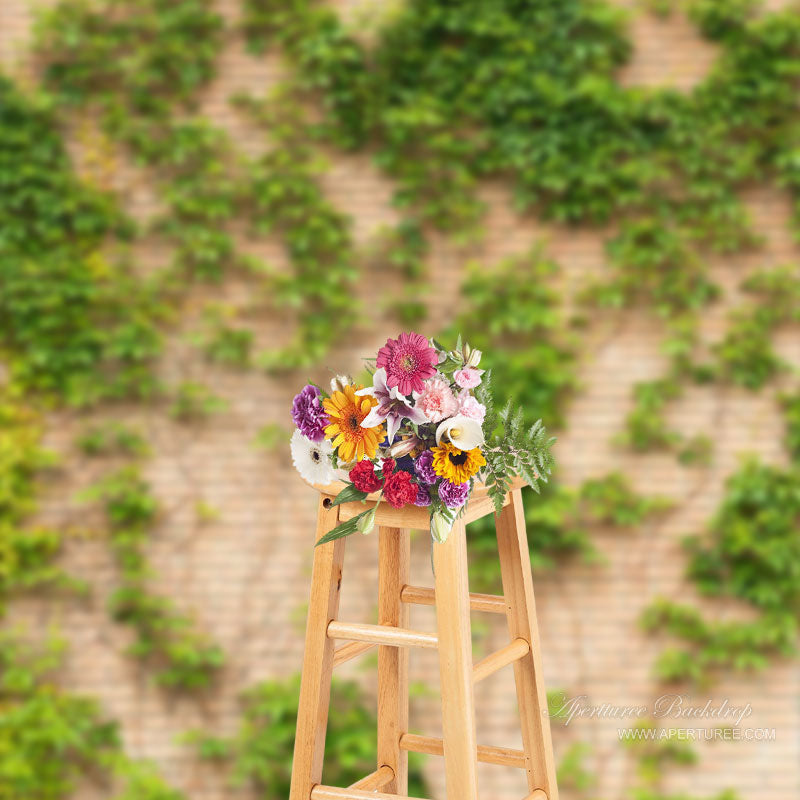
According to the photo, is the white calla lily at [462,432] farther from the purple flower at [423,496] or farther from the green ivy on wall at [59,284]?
the green ivy on wall at [59,284]

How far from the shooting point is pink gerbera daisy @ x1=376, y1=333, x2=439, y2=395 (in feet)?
3.83

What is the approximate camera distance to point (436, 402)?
1.18 meters

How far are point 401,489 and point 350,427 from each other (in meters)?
0.11

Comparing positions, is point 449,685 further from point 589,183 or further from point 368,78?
point 368,78

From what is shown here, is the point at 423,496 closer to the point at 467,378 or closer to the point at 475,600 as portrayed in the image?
the point at 467,378

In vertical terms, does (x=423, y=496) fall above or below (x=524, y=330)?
below

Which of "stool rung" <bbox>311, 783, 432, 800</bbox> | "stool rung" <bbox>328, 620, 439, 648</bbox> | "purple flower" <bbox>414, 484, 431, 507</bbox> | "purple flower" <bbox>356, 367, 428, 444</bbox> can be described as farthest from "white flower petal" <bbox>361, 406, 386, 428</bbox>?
"stool rung" <bbox>311, 783, 432, 800</bbox>

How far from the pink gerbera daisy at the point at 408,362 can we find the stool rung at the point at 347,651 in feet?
1.37

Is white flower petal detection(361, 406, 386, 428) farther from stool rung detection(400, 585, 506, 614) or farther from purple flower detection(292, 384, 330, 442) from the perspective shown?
stool rung detection(400, 585, 506, 614)

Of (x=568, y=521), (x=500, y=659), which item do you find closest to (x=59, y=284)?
(x=568, y=521)

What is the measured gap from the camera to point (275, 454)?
9.11 feet

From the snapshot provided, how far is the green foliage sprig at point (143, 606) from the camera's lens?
8.93 feet

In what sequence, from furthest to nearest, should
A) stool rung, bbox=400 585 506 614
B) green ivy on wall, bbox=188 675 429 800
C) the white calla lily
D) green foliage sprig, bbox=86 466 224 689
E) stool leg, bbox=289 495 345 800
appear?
green foliage sprig, bbox=86 466 224 689, green ivy on wall, bbox=188 675 429 800, stool rung, bbox=400 585 506 614, stool leg, bbox=289 495 345 800, the white calla lily

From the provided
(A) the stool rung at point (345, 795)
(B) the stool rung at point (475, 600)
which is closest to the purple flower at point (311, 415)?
(B) the stool rung at point (475, 600)
